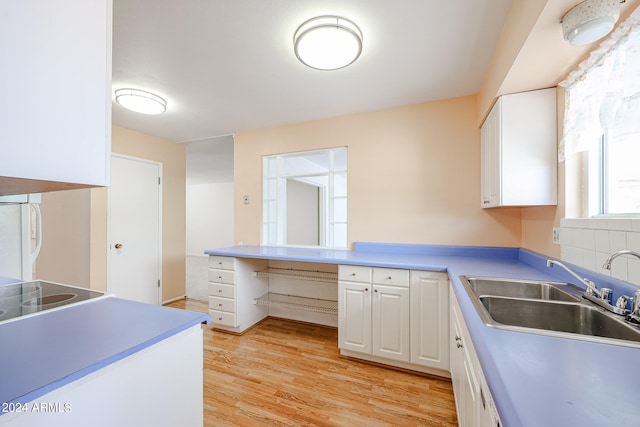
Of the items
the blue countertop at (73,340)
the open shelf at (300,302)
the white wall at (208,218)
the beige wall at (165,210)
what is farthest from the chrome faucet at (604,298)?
the white wall at (208,218)

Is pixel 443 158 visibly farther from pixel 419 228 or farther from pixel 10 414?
pixel 10 414

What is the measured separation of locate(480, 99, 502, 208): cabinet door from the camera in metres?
1.75

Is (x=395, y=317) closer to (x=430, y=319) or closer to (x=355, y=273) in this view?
(x=430, y=319)

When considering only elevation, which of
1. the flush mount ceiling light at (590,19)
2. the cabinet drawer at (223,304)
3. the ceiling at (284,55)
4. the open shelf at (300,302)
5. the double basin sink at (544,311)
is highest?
the ceiling at (284,55)

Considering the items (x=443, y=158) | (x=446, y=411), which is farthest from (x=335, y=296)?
(x=443, y=158)

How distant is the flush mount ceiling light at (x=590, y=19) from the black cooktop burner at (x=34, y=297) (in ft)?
7.75

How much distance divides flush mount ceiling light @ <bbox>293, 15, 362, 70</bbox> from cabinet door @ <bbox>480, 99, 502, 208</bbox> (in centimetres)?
109

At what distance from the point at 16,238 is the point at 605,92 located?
10.8ft

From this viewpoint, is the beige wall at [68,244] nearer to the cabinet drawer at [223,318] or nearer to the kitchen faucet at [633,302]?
the cabinet drawer at [223,318]

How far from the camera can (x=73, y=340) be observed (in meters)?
0.75

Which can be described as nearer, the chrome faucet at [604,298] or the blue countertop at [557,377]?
the blue countertop at [557,377]

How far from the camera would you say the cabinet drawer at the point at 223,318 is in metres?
2.62

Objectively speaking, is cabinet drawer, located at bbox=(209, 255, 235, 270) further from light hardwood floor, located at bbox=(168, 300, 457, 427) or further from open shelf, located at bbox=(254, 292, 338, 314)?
light hardwood floor, located at bbox=(168, 300, 457, 427)

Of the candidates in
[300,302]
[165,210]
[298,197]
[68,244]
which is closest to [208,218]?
[298,197]
